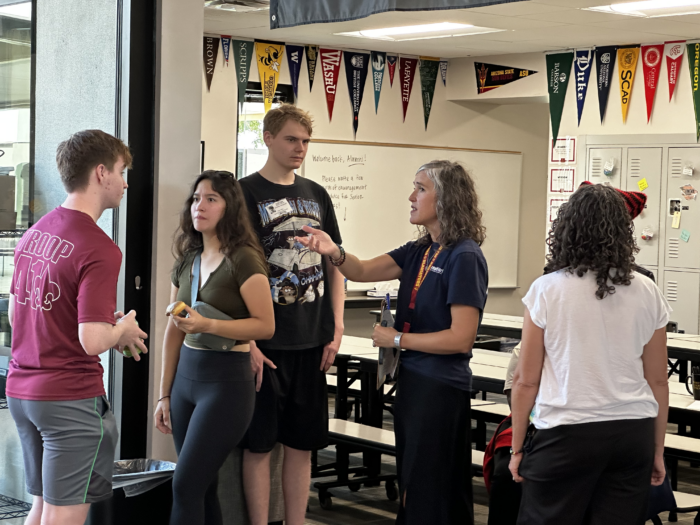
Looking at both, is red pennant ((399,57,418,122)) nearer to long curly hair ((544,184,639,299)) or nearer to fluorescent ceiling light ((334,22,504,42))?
fluorescent ceiling light ((334,22,504,42))

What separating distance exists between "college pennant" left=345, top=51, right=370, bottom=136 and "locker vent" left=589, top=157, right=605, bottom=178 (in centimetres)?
223

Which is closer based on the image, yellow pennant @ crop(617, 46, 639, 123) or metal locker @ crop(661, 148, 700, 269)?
metal locker @ crop(661, 148, 700, 269)

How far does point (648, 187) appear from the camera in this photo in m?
8.29

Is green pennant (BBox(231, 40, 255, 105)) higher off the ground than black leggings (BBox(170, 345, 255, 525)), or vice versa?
green pennant (BBox(231, 40, 255, 105))

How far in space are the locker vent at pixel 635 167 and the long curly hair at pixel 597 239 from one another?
19.5 feet

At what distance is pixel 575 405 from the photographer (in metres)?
2.54

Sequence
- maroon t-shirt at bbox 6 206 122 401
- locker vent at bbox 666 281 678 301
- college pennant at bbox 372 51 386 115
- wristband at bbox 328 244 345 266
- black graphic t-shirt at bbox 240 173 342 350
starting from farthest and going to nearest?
college pennant at bbox 372 51 386 115
locker vent at bbox 666 281 678 301
black graphic t-shirt at bbox 240 173 342 350
wristband at bbox 328 244 345 266
maroon t-shirt at bbox 6 206 122 401

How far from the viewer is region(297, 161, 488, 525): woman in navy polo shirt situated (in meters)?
2.97

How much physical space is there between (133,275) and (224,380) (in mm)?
829

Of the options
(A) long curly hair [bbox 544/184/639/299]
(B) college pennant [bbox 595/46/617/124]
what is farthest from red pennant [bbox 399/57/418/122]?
(A) long curly hair [bbox 544/184/639/299]

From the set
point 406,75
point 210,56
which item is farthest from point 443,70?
point 210,56

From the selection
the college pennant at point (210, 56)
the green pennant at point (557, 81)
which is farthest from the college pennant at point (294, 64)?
the green pennant at point (557, 81)

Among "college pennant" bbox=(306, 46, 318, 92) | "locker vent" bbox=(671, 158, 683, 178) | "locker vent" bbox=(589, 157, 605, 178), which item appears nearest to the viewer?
"locker vent" bbox=(671, 158, 683, 178)

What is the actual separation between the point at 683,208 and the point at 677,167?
0.36 metres
